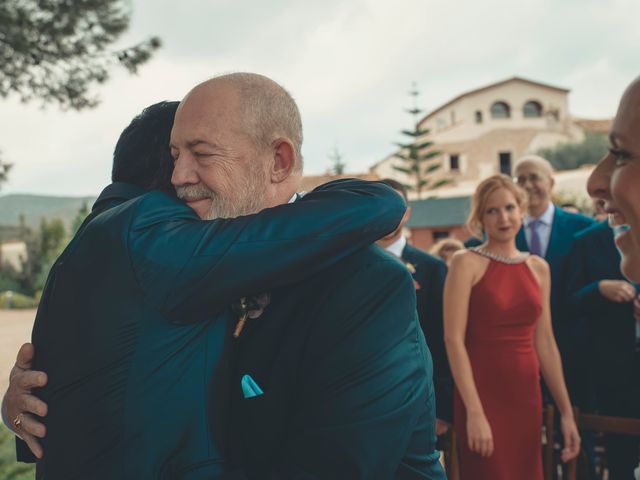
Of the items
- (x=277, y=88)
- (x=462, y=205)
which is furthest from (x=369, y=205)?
(x=462, y=205)

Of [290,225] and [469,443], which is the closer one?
[290,225]

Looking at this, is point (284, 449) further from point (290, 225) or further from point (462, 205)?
point (462, 205)

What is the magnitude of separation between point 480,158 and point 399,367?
53.9 m

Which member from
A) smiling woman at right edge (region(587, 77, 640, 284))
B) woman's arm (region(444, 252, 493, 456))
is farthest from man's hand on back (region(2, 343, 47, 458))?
woman's arm (region(444, 252, 493, 456))

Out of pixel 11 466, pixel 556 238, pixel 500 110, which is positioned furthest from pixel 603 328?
pixel 500 110

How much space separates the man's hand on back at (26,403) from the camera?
127 centimetres

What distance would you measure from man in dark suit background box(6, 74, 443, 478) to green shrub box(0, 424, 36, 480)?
5.39 m

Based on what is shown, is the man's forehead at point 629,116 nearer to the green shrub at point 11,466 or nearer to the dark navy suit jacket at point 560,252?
the dark navy suit jacket at point 560,252

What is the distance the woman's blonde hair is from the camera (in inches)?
137

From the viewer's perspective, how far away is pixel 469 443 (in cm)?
306

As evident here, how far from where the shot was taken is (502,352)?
3.25m

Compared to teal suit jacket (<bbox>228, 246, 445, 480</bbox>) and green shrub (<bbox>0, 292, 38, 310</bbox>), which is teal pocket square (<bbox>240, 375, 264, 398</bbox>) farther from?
green shrub (<bbox>0, 292, 38, 310</bbox>)

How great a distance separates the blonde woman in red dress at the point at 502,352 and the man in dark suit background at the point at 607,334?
607 millimetres

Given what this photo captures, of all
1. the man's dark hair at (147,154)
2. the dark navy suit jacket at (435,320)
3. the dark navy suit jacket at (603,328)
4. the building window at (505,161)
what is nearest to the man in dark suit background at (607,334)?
the dark navy suit jacket at (603,328)
